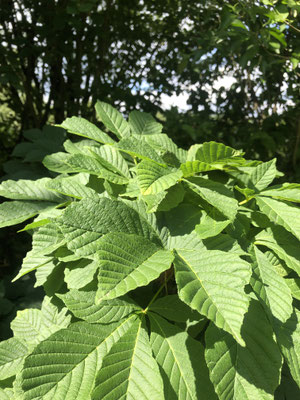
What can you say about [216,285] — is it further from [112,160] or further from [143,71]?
[143,71]

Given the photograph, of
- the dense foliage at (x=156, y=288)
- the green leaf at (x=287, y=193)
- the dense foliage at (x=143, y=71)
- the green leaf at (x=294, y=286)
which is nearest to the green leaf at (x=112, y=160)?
the dense foliage at (x=156, y=288)

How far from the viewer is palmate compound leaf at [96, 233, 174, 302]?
61cm

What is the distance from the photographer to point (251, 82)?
3551 mm

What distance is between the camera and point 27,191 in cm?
102

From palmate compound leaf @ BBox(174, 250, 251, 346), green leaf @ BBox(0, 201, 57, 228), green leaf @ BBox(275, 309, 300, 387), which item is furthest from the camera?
green leaf @ BBox(0, 201, 57, 228)

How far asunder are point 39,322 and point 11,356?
110 mm

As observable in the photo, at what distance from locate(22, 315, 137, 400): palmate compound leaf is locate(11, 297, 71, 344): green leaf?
174 mm

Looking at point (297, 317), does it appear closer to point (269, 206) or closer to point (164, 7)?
point (269, 206)

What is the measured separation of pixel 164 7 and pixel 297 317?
11.5ft

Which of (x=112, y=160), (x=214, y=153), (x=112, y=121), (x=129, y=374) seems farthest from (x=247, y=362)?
(x=112, y=121)

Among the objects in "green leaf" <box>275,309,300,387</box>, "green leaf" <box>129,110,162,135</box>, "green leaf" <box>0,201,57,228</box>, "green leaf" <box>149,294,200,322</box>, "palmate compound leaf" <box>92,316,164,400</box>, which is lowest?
"green leaf" <box>275,309,300,387</box>

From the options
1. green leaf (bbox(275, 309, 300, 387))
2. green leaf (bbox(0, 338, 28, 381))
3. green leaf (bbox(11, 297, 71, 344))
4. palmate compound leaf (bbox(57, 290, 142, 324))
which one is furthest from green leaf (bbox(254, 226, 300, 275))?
green leaf (bbox(0, 338, 28, 381))

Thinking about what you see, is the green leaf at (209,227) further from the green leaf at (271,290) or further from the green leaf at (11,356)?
the green leaf at (11,356)

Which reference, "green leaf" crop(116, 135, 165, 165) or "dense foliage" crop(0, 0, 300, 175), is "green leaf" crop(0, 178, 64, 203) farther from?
"dense foliage" crop(0, 0, 300, 175)
